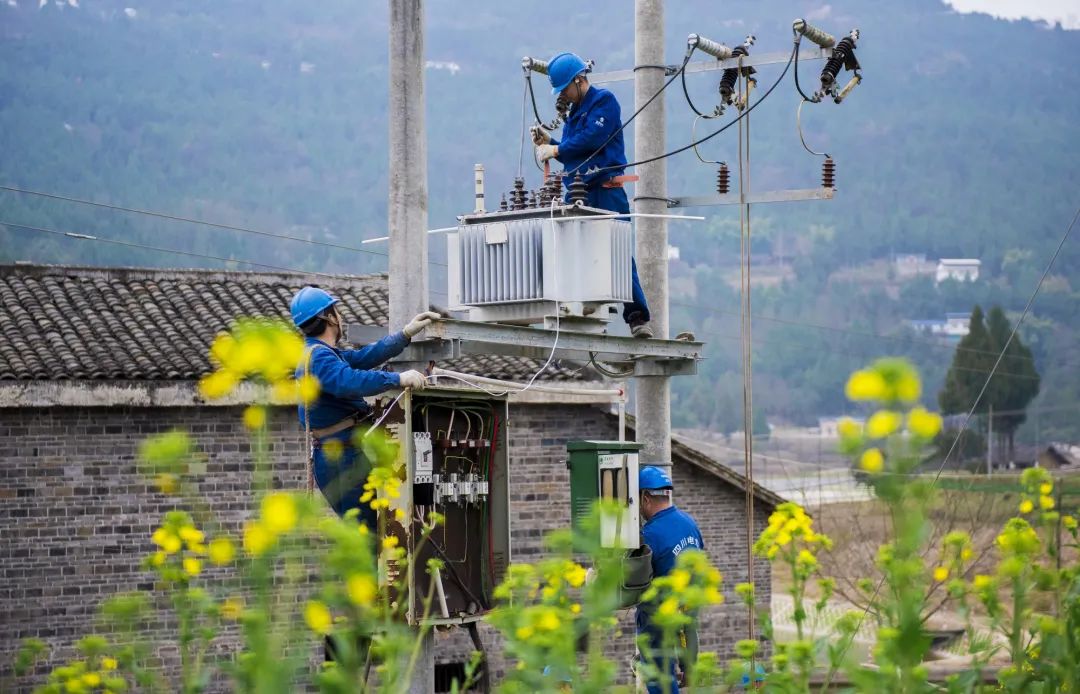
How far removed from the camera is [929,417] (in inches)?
145

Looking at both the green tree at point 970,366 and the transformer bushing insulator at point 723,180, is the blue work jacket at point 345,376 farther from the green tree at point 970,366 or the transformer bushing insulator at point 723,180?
the green tree at point 970,366

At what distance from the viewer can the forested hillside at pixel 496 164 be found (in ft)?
406

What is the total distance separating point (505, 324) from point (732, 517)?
13247mm

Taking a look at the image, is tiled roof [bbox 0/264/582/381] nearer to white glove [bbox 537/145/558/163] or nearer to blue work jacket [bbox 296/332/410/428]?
white glove [bbox 537/145/558/163]

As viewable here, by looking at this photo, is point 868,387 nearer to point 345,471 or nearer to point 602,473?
point 345,471

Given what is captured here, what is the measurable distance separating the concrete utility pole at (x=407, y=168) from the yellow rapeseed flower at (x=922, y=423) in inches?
271

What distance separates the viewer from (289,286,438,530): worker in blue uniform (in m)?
8.48

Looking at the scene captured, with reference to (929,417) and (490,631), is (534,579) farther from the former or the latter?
(490,631)

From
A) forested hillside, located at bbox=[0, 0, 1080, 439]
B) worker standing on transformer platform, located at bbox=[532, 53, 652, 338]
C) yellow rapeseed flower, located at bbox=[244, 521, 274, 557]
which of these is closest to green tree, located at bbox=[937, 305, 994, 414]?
forested hillside, located at bbox=[0, 0, 1080, 439]

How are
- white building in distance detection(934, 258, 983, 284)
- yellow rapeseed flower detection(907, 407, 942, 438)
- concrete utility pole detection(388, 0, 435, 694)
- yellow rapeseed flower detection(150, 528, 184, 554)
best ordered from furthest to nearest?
white building in distance detection(934, 258, 983, 284), concrete utility pole detection(388, 0, 435, 694), yellow rapeseed flower detection(150, 528, 184, 554), yellow rapeseed flower detection(907, 407, 942, 438)

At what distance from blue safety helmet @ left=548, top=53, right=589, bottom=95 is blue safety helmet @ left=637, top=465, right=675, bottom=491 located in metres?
2.81

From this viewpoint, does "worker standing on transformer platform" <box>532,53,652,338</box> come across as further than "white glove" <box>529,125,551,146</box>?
No

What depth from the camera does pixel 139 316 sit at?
68.0 ft

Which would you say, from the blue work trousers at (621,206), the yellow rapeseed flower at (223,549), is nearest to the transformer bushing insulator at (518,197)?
the blue work trousers at (621,206)
